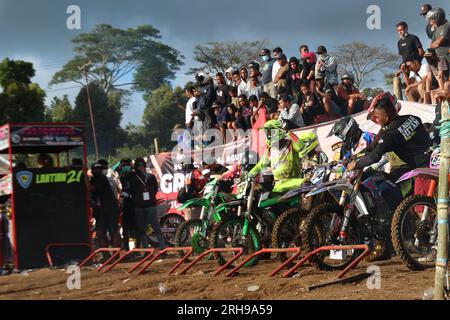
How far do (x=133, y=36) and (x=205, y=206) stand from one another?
4425cm

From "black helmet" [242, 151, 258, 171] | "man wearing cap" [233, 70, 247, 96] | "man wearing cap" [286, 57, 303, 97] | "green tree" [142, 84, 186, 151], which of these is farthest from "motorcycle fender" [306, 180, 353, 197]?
Result: "green tree" [142, 84, 186, 151]

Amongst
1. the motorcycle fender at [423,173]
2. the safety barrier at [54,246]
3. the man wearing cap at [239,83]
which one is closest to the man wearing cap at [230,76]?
the man wearing cap at [239,83]

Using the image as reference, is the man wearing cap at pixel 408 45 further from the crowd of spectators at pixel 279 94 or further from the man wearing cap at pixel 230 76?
the man wearing cap at pixel 230 76

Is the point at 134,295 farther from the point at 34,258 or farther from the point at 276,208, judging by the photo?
the point at 34,258

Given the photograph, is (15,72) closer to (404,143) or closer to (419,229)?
(404,143)

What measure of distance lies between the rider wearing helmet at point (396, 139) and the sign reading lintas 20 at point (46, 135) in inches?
235

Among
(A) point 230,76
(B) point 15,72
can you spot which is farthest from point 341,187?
(B) point 15,72

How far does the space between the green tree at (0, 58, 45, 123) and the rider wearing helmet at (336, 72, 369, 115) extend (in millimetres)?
24943

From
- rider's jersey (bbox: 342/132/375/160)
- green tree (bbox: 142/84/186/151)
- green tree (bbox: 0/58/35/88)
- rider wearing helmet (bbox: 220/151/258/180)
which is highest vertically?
green tree (bbox: 0/58/35/88)

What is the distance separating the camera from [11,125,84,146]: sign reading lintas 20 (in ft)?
40.4

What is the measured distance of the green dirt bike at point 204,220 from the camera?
36.2 ft

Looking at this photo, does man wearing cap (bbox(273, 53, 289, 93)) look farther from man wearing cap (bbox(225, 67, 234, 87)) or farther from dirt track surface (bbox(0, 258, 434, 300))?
dirt track surface (bbox(0, 258, 434, 300))

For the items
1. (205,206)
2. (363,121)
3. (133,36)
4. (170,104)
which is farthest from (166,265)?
(133,36)

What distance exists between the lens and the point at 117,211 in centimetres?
1350
